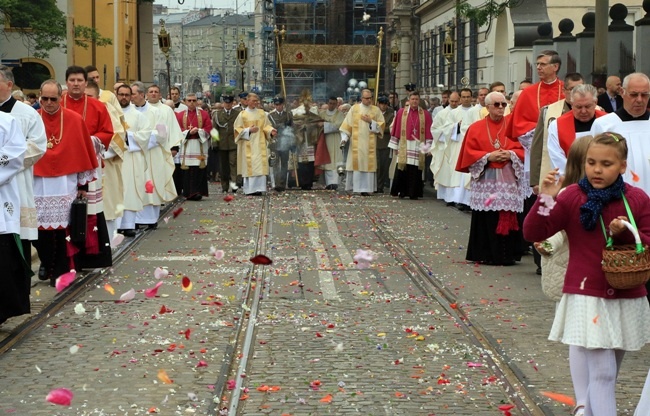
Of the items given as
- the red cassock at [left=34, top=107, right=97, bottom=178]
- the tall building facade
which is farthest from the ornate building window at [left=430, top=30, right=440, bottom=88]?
the red cassock at [left=34, top=107, right=97, bottom=178]

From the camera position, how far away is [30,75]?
44.8 metres

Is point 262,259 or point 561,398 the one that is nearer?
point 561,398

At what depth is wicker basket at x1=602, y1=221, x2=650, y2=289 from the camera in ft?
19.2

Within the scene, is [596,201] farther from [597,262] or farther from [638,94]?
[638,94]

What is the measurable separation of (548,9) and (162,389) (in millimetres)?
24486

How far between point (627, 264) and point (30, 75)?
40897mm

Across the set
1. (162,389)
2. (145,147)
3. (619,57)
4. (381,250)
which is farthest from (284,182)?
(162,389)

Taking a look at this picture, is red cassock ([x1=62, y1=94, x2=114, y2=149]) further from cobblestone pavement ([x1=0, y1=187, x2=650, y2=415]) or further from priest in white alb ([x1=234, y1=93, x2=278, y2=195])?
priest in white alb ([x1=234, y1=93, x2=278, y2=195])

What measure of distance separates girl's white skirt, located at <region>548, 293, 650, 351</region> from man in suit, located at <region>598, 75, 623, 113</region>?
8767 millimetres

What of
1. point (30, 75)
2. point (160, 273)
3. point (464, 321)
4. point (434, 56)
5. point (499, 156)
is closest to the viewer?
point (464, 321)

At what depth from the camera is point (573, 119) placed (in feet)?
32.7

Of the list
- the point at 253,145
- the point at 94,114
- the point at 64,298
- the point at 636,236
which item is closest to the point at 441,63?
the point at 253,145

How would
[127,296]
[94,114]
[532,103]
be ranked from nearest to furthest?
[127,296]
[532,103]
[94,114]

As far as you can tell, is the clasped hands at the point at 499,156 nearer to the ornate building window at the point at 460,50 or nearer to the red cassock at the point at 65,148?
the red cassock at the point at 65,148
